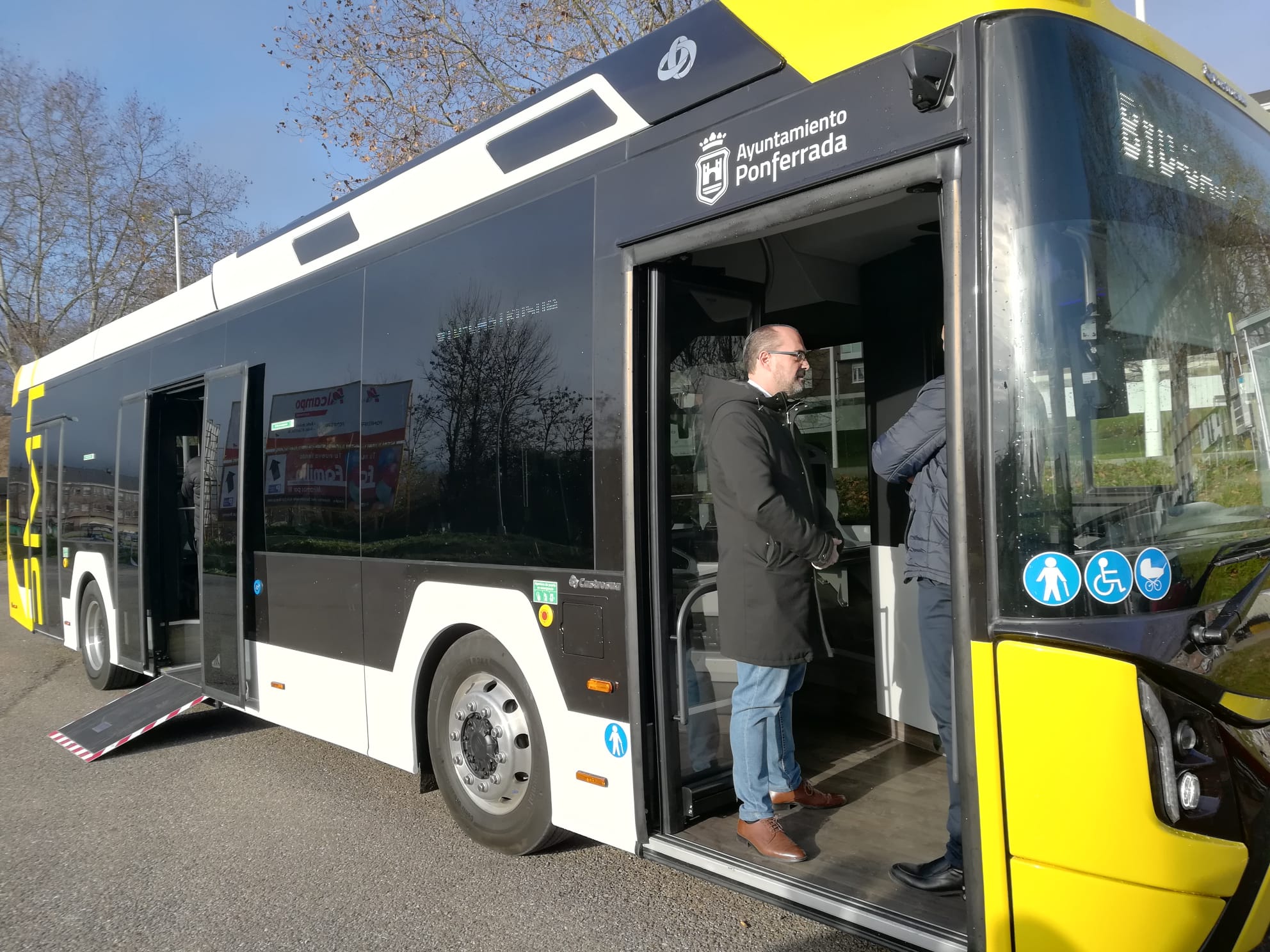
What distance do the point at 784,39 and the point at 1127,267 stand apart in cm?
130

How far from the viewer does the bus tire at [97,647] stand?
8.31 meters

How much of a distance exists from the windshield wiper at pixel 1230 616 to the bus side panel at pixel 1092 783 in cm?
28

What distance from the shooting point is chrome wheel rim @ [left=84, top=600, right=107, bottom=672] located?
330 inches

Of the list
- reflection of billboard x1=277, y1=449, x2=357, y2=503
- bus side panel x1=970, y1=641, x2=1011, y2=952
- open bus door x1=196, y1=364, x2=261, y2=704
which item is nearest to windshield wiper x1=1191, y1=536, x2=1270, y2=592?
bus side panel x1=970, y1=641, x2=1011, y2=952

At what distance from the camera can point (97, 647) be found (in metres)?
8.48

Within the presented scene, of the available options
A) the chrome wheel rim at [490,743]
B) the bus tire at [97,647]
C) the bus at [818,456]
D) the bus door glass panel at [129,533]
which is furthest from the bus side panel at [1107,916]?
the bus tire at [97,647]

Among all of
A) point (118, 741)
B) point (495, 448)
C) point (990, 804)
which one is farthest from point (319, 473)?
point (990, 804)

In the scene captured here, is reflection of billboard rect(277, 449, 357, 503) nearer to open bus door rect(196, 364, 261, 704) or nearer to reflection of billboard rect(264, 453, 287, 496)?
reflection of billboard rect(264, 453, 287, 496)

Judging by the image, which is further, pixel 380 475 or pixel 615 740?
pixel 380 475

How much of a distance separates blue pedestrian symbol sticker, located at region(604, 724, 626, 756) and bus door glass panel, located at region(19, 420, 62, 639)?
25.5 ft

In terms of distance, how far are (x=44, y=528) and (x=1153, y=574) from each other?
402 inches

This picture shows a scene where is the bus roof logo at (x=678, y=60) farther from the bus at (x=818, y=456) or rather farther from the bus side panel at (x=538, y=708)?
the bus side panel at (x=538, y=708)

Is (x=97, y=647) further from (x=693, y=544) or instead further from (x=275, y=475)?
(x=693, y=544)

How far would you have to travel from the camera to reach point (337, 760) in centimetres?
602
